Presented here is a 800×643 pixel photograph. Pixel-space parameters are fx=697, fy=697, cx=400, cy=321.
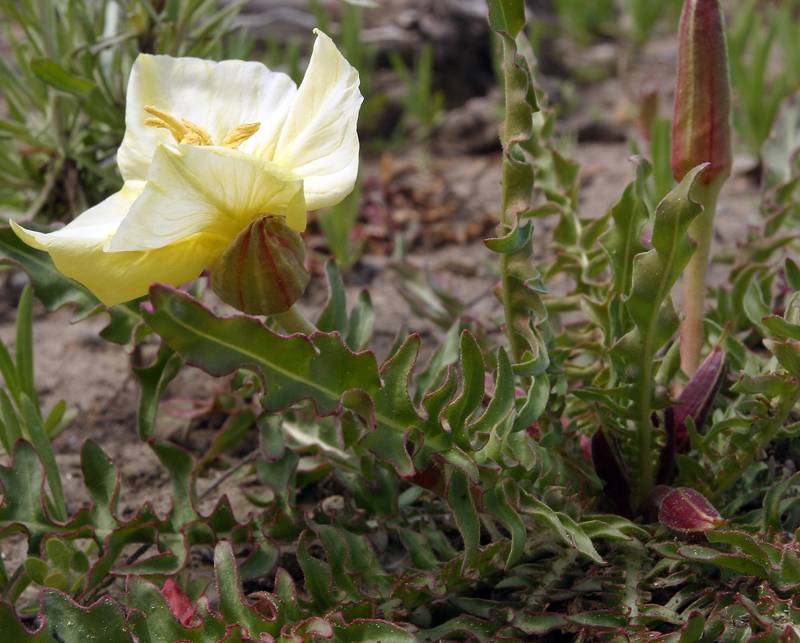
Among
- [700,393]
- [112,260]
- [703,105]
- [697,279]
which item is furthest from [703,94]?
[112,260]

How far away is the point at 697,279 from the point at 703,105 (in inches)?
11.3

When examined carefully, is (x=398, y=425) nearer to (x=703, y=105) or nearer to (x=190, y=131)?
(x=190, y=131)

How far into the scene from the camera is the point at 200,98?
3.32 ft

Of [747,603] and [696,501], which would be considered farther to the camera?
[696,501]

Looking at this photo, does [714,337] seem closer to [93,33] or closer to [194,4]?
[194,4]

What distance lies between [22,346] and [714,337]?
126 centimetres

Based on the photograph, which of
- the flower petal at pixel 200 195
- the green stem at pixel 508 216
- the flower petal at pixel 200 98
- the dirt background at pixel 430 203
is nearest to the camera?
the flower petal at pixel 200 195

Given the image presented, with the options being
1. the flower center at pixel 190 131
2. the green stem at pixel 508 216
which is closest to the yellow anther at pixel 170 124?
the flower center at pixel 190 131

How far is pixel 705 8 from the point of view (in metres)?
1.01

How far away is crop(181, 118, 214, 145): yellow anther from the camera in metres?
0.90

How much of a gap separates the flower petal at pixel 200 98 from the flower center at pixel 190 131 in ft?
0.23

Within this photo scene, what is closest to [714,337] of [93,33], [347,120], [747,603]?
[747,603]

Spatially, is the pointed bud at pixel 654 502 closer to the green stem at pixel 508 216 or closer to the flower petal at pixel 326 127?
the green stem at pixel 508 216

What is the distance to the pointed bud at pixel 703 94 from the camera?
1023 millimetres
